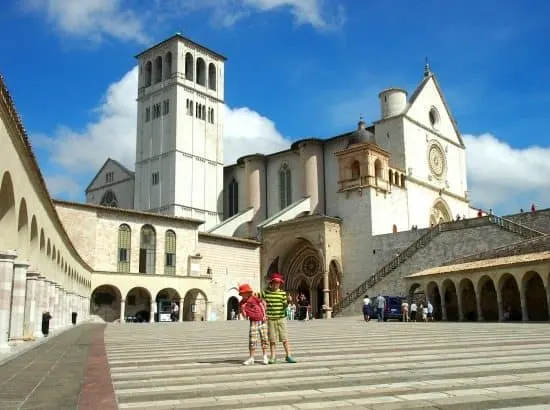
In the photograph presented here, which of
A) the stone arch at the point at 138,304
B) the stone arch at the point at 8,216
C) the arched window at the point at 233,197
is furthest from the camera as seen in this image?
the arched window at the point at 233,197

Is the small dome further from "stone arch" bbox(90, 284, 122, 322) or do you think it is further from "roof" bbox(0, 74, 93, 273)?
"roof" bbox(0, 74, 93, 273)

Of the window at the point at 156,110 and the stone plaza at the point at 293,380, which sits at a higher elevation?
the window at the point at 156,110

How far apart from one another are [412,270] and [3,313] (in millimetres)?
29014

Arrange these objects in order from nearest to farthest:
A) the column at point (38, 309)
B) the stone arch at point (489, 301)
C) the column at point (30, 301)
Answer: the column at point (30, 301)
the column at point (38, 309)
the stone arch at point (489, 301)

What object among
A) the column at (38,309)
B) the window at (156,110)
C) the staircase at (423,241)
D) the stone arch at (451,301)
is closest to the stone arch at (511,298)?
the stone arch at (451,301)

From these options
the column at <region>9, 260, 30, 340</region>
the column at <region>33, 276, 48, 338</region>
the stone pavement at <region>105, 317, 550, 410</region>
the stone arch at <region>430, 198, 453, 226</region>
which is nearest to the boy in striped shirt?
the stone pavement at <region>105, 317, 550, 410</region>

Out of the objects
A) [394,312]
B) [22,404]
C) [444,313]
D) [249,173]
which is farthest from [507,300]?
[249,173]

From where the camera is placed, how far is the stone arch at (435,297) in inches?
1292

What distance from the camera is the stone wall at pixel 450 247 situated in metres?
34.8

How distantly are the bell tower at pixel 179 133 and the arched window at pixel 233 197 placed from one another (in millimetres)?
1100

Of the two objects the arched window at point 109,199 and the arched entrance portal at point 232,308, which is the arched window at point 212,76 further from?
the arched entrance portal at point 232,308

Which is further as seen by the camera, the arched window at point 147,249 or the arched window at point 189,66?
the arched window at point 189,66

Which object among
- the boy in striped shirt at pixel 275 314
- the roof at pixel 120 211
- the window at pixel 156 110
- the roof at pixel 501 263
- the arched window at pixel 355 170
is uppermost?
the window at pixel 156 110

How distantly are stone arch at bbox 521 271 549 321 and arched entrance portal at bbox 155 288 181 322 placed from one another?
2318 centimetres
